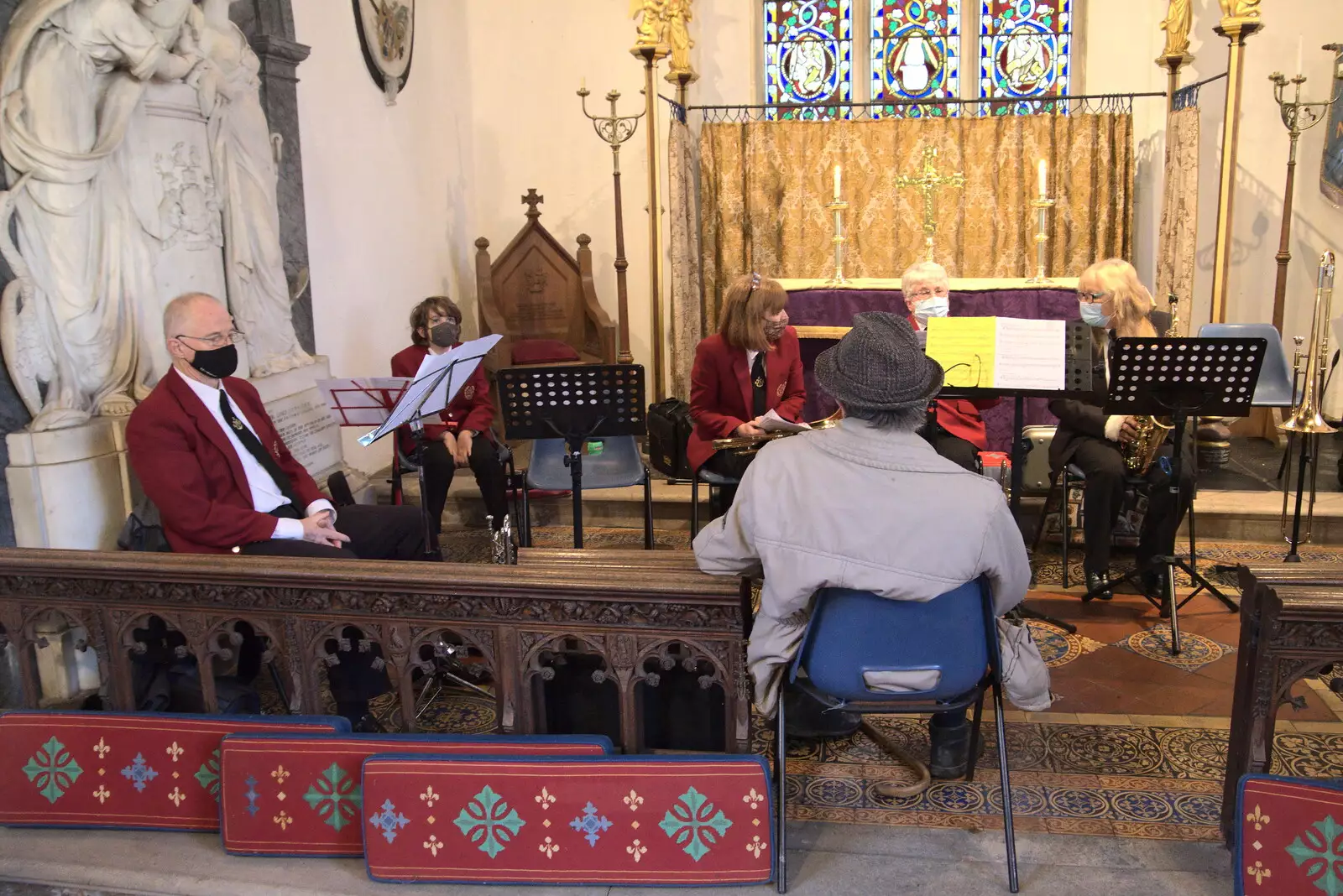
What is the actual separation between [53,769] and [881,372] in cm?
248

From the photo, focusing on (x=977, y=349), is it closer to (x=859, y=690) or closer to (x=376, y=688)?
(x=859, y=690)

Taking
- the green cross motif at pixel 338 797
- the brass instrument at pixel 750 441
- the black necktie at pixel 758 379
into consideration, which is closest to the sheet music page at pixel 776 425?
the brass instrument at pixel 750 441

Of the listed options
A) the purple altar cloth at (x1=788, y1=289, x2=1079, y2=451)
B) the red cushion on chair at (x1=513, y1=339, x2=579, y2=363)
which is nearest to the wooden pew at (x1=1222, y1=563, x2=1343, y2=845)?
the purple altar cloth at (x1=788, y1=289, x2=1079, y2=451)

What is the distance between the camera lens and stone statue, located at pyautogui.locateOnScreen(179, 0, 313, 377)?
4.86 metres

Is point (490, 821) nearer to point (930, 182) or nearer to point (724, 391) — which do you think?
point (724, 391)

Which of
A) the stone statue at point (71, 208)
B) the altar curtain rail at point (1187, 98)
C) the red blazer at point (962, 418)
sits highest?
the altar curtain rail at point (1187, 98)

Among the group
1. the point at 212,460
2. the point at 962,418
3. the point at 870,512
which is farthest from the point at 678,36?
the point at 870,512

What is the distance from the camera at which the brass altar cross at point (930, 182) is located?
7.48 meters

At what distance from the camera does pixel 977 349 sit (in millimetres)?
4230

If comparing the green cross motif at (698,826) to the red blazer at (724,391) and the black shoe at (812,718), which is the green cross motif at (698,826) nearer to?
the black shoe at (812,718)

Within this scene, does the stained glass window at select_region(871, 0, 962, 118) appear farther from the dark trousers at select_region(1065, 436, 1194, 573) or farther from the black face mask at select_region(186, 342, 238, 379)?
the black face mask at select_region(186, 342, 238, 379)

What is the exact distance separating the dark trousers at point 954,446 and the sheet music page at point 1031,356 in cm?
76

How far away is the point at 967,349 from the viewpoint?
4.25 metres

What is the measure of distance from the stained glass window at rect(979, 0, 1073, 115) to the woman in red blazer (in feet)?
15.1
